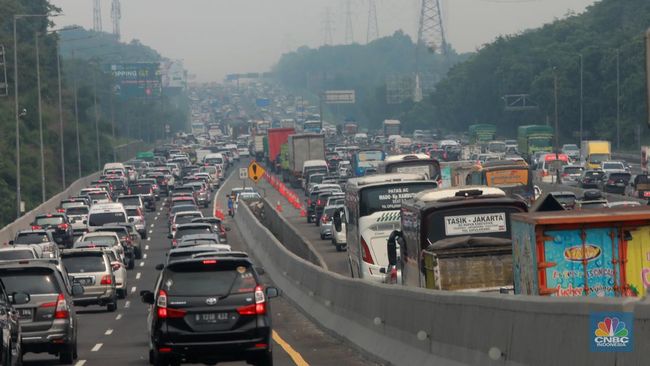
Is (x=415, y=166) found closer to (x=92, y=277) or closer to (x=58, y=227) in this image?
(x=58, y=227)

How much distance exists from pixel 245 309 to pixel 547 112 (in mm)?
156515

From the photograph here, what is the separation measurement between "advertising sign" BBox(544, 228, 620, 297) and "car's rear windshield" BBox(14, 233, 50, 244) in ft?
116

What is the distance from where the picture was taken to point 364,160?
10244cm

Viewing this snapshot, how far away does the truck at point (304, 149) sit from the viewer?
371ft

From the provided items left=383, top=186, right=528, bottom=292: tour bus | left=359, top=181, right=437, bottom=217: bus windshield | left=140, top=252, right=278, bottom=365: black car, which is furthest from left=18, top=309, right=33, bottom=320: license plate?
left=359, top=181, right=437, bottom=217: bus windshield

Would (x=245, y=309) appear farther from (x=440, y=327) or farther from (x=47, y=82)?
(x=47, y=82)

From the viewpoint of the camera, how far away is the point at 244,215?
68688 mm

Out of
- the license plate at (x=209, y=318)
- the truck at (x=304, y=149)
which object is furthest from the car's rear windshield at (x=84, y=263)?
the truck at (x=304, y=149)

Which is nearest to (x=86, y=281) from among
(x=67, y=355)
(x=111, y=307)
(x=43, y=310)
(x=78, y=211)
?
(x=111, y=307)

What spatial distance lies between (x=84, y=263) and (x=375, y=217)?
289 inches

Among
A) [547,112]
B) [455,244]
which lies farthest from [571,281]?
[547,112]

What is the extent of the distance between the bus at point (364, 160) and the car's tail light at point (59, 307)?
75.5m

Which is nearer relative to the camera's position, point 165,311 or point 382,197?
point 165,311

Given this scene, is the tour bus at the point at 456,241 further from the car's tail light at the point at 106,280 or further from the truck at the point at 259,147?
the truck at the point at 259,147
